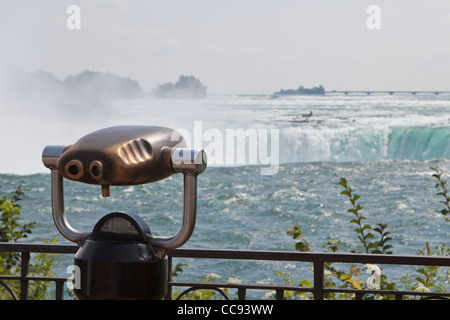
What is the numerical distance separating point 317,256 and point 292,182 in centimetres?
1913

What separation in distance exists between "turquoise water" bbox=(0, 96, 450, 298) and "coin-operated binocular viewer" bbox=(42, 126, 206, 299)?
958 centimetres

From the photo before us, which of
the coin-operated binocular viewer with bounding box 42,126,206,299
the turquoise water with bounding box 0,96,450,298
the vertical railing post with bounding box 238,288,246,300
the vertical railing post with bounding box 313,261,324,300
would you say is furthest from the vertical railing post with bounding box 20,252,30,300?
the turquoise water with bounding box 0,96,450,298

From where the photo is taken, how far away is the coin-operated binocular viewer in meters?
0.94

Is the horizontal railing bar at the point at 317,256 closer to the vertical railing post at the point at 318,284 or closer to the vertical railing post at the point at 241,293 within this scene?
the vertical railing post at the point at 318,284

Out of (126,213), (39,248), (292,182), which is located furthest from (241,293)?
(292,182)

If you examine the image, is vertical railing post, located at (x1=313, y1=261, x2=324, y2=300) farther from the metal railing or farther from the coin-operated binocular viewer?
the coin-operated binocular viewer

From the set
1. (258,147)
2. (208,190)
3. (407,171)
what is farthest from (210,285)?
(258,147)

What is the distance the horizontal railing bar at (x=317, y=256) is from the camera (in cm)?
195

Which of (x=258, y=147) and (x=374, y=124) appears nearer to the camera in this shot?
(x=374, y=124)

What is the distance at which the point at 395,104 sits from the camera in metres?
28.4

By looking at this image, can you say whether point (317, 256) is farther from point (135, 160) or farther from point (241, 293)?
point (135, 160)

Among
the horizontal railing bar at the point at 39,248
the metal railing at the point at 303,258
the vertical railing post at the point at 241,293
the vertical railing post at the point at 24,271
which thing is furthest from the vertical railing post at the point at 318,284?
the vertical railing post at the point at 24,271

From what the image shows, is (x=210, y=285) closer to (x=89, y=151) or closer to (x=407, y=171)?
(x=89, y=151)
